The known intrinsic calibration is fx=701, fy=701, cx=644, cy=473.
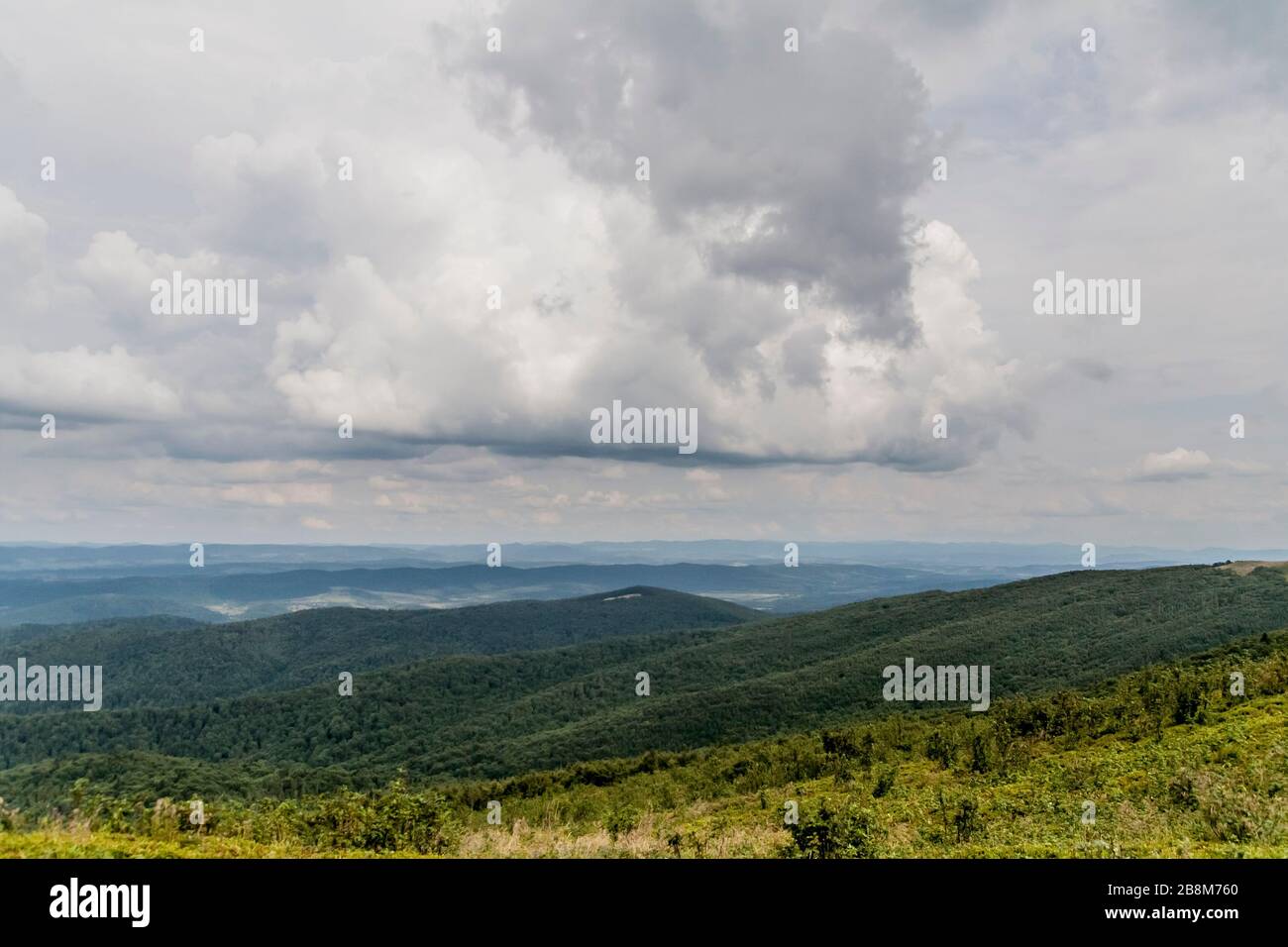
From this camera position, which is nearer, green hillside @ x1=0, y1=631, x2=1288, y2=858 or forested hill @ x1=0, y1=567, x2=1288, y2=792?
green hillside @ x1=0, y1=631, x2=1288, y2=858

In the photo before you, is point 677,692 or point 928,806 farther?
point 677,692

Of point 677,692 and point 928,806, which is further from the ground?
point 928,806

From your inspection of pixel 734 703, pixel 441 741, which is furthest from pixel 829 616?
pixel 441 741

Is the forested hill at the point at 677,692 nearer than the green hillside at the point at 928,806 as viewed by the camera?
No

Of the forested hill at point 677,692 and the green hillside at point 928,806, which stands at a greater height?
the green hillside at point 928,806

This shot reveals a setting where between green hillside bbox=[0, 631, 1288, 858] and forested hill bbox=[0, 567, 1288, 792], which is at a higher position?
green hillside bbox=[0, 631, 1288, 858]
